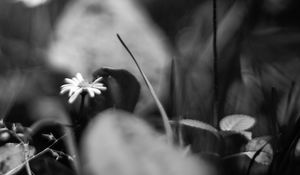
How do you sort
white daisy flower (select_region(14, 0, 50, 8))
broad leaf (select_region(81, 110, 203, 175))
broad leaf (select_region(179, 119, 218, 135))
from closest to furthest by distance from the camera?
1. broad leaf (select_region(81, 110, 203, 175))
2. broad leaf (select_region(179, 119, 218, 135))
3. white daisy flower (select_region(14, 0, 50, 8))

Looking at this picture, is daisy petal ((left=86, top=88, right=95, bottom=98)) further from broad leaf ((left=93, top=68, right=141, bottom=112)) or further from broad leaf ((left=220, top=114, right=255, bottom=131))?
A: broad leaf ((left=220, top=114, right=255, bottom=131))

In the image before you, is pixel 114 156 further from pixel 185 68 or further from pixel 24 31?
pixel 24 31

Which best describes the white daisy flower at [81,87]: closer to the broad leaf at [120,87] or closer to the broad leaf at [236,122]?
the broad leaf at [120,87]

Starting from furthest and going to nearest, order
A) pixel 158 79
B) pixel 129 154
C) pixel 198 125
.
→ pixel 158 79 < pixel 198 125 < pixel 129 154

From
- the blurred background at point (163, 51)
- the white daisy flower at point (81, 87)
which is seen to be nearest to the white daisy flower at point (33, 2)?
the blurred background at point (163, 51)

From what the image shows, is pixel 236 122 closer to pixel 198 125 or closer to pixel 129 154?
pixel 198 125

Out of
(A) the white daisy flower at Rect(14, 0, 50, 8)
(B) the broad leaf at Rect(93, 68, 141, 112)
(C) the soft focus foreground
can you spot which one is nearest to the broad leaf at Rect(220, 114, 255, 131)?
(C) the soft focus foreground

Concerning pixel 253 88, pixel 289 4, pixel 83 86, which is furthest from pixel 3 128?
pixel 289 4

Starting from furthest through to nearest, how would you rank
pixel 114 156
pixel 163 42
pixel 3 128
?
pixel 163 42, pixel 3 128, pixel 114 156

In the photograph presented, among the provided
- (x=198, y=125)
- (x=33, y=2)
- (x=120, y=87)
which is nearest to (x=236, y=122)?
(x=198, y=125)
